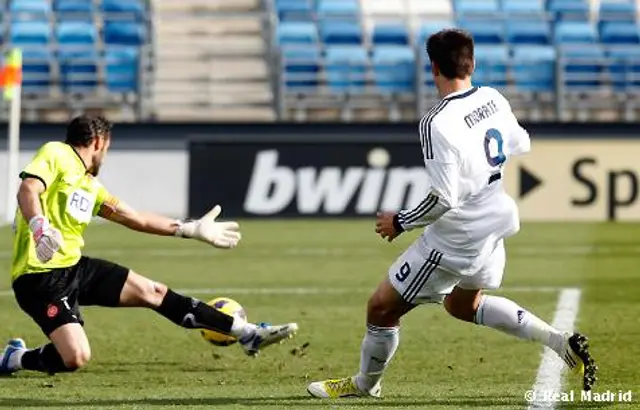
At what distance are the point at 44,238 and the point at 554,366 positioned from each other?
10.6 feet

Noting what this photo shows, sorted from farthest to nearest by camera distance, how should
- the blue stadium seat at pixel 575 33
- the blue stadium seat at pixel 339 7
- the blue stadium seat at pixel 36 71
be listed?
1. the blue stadium seat at pixel 339 7
2. the blue stadium seat at pixel 575 33
3. the blue stadium seat at pixel 36 71

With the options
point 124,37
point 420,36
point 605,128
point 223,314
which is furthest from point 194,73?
point 223,314

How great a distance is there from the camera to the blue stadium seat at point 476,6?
2697cm

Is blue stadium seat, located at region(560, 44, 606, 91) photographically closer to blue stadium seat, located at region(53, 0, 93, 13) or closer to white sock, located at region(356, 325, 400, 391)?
blue stadium seat, located at region(53, 0, 93, 13)

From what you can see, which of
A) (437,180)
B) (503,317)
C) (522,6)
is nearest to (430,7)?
(522,6)

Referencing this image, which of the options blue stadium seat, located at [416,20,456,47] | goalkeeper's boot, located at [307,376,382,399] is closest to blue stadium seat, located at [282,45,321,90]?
blue stadium seat, located at [416,20,456,47]

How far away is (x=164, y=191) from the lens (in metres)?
21.7

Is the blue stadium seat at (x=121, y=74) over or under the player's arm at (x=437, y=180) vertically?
under

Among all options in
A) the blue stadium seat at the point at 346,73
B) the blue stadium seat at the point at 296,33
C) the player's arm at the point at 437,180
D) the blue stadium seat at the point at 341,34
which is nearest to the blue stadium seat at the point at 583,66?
Result: the blue stadium seat at the point at 346,73

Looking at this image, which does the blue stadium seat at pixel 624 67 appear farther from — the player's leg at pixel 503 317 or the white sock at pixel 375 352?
the white sock at pixel 375 352

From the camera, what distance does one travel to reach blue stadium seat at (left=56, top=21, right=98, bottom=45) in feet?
81.8

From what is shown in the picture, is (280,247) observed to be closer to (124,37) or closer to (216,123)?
(216,123)

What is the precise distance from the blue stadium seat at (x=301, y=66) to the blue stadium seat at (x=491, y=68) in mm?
2502

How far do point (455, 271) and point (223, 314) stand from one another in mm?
1958
